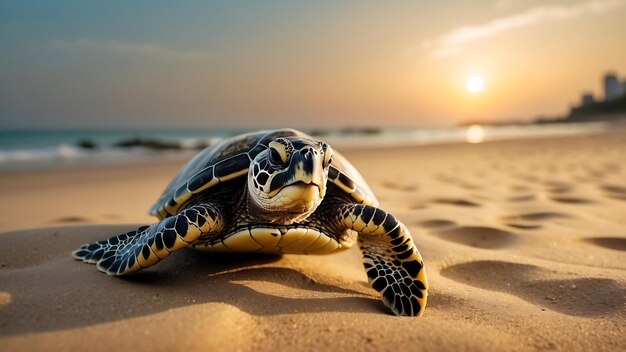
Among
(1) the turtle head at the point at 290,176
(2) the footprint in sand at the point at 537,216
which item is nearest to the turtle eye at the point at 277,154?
(1) the turtle head at the point at 290,176

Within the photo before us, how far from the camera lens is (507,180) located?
A: 690cm

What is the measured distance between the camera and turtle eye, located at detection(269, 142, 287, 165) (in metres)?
2.18

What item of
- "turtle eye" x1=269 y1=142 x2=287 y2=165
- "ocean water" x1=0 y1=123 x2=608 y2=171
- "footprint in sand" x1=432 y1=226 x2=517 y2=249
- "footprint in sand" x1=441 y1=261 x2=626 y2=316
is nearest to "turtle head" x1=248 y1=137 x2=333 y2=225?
"turtle eye" x1=269 y1=142 x2=287 y2=165

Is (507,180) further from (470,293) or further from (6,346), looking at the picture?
(6,346)

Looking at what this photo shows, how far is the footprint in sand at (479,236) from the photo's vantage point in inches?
137

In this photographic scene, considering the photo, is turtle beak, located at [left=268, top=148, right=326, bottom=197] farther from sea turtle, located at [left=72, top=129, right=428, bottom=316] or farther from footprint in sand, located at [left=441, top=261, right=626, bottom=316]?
footprint in sand, located at [left=441, top=261, right=626, bottom=316]

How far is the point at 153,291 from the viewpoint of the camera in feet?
7.11

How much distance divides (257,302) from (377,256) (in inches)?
31.9

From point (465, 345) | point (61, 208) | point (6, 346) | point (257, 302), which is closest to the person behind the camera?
point (6, 346)

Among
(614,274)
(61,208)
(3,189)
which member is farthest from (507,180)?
(3,189)

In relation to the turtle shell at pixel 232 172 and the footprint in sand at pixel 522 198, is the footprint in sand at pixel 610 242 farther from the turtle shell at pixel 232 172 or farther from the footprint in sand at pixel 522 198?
the turtle shell at pixel 232 172

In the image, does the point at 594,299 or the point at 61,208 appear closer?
the point at 594,299

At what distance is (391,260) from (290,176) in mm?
837

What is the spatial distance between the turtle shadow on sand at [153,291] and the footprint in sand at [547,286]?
828 millimetres
